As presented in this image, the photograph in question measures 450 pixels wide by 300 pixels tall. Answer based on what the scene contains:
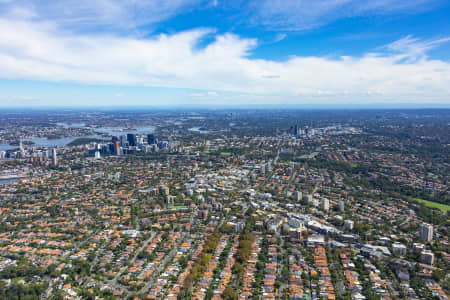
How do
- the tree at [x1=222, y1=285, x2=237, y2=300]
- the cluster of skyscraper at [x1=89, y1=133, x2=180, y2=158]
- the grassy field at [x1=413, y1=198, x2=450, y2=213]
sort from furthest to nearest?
the cluster of skyscraper at [x1=89, y1=133, x2=180, y2=158] < the grassy field at [x1=413, y1=198, x2=450, y2=213] < the tree at [x1=222, y1=285, x2=237, y2=300]

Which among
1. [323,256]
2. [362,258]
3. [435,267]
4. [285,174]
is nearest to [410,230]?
[435,267]

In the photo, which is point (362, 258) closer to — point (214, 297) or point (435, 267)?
point (435, 267)

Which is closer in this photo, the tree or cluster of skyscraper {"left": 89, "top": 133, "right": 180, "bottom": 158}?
the tree

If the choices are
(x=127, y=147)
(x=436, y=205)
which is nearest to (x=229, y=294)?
(x=436, y=205)

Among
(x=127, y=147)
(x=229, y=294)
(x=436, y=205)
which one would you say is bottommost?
(x=229, y=294)

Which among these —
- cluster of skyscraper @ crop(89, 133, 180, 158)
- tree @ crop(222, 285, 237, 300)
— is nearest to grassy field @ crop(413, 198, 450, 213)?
tree @ crop(222, 285, 237, 300)

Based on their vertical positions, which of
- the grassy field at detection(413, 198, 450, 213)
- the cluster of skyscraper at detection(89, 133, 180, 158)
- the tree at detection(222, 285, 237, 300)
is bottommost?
the tree at detection(222, 285, 237, 300)

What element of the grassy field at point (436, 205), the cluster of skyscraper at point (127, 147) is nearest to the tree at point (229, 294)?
the grassy field at point (436, 205)

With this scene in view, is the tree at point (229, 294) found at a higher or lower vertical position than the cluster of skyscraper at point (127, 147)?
lower

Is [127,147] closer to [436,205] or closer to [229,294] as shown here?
[229,294]

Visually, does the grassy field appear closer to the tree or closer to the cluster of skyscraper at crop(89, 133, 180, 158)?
the tree

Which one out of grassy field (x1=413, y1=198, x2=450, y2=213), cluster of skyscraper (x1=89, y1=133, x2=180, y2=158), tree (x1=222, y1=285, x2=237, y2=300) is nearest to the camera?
tree (x1=222, y1=285, x2=237, y2=300)

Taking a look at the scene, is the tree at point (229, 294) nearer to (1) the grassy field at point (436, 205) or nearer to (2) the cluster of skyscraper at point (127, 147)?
(1) the grassy field at point (436, 205)
